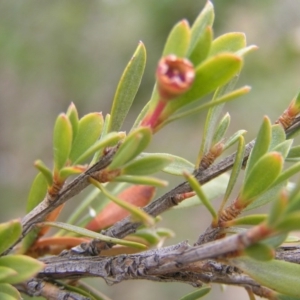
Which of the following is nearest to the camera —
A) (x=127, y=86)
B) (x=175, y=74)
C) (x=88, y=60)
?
(x=175, y=74)

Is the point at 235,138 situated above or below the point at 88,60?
below

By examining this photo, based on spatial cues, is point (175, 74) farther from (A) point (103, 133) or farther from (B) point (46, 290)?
(B) point (46, 290)

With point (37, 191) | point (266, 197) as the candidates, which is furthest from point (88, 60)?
point (266, 197)

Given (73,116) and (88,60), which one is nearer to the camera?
(73,116)

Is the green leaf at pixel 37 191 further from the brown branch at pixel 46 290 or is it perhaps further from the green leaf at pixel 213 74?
the green leaf at pixel 213 74

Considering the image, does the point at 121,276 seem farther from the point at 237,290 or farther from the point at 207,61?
the point at 237,290

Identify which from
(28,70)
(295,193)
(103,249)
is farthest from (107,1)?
(295,193)

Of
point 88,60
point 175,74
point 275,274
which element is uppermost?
point 88,60
